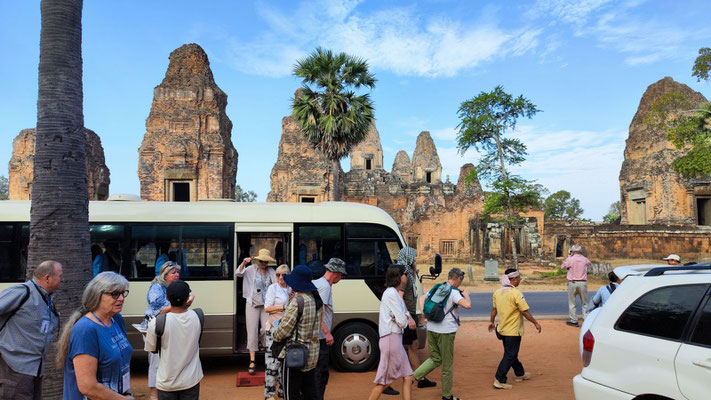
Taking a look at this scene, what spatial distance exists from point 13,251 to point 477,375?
7.77 m

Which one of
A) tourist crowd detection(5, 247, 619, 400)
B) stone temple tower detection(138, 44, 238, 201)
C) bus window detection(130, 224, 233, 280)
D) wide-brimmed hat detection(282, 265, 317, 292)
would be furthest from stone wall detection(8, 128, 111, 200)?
wide-brimmed hat detection(282, 265, 317, 292)

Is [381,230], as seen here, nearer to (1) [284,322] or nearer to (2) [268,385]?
(2) [268,385]

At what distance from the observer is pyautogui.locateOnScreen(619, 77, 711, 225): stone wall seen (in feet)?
110

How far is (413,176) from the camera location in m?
64.3

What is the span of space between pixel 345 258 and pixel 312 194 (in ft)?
67.7

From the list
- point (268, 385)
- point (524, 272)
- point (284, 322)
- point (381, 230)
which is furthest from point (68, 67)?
point (524, 272)

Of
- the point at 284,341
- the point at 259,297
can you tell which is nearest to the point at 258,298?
the point at 259,297

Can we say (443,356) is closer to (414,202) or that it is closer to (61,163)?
(61,163)

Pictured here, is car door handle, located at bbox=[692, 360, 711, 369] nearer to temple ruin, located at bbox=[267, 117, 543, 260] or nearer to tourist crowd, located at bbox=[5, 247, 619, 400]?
tourist crowd, located at bbox=[5, 247, 619, 400]

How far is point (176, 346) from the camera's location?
3.67m

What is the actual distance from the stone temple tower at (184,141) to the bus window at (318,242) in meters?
16.1

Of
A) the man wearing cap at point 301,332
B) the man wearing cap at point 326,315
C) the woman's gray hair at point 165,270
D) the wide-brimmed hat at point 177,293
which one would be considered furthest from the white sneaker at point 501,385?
the wide-brimmed hat at point 177,293

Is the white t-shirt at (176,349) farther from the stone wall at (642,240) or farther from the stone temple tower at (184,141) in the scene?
the stone wall at (642,240)

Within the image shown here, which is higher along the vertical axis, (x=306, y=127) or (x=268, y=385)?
(x=306, y=127)
